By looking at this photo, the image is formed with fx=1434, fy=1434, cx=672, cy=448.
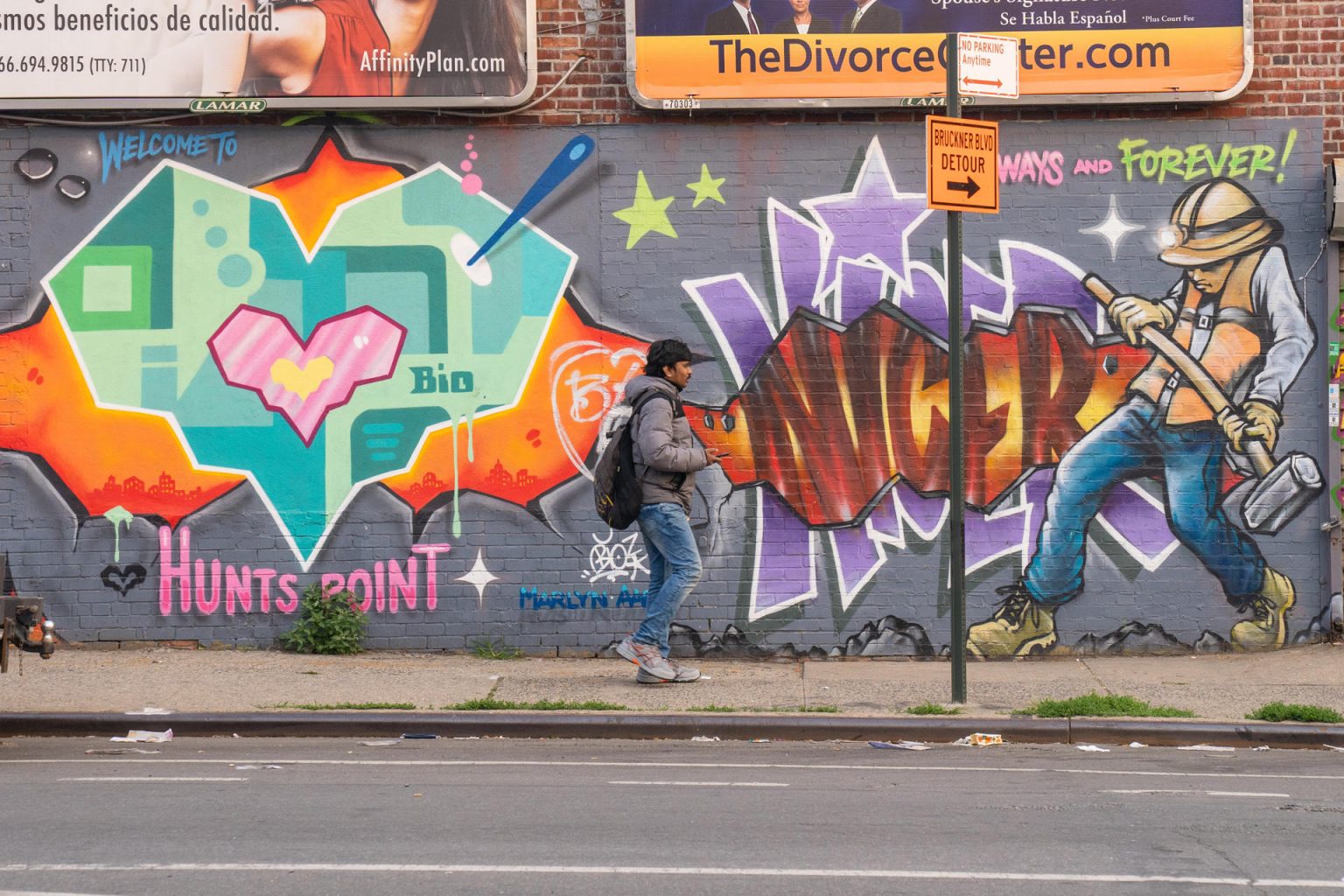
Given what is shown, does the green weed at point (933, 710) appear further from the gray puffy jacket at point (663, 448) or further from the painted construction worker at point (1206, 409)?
the painted construction worker at point (1206, 409)

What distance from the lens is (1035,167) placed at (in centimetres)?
988

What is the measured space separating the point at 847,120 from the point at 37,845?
689cm

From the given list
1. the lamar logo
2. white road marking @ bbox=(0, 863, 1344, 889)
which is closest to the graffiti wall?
the lamar logo

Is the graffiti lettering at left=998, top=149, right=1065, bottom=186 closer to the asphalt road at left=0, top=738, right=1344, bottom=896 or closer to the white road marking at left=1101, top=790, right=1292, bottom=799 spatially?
the asphalt road at left=0, top=738, right=1344, bottom=896

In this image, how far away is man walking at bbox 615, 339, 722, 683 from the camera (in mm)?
8617

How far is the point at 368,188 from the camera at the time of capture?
9930 millimetres

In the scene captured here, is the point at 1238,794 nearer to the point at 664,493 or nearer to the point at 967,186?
the point at 967,186

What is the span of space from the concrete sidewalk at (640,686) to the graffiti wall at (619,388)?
1.05 ft

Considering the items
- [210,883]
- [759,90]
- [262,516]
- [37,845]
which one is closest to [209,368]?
[262,516]

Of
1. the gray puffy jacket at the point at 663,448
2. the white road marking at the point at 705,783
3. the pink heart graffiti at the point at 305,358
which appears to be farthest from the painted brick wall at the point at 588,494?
the white road marking at the point at 705,783

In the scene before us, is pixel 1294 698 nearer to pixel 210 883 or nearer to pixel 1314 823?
pixel 1314 823

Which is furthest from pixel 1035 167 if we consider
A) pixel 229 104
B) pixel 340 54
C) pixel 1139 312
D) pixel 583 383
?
pixel 229 104

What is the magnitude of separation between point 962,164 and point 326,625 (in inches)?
204

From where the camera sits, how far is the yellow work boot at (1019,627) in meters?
9.90
